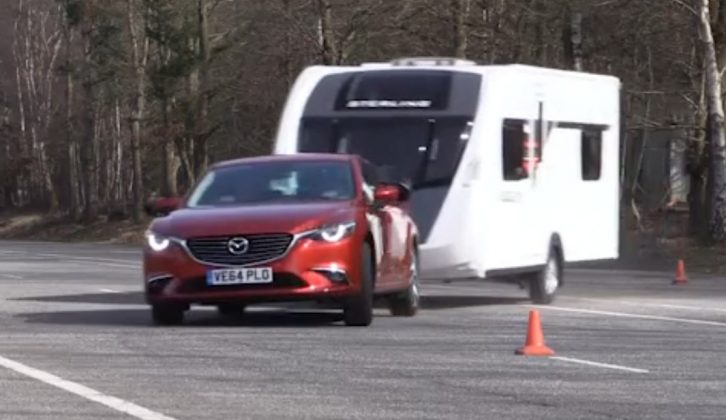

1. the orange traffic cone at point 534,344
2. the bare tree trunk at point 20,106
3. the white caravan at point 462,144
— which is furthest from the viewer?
the bare tree trunk at point 20,106

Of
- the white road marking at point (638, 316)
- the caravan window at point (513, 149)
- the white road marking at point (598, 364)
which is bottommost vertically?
the white road marking at point (638, 316)

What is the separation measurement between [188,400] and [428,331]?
556cm

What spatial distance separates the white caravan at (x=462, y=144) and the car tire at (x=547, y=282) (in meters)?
0.02

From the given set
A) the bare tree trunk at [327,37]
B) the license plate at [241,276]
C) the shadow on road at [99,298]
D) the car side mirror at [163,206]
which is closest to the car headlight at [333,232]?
the license plate at [241,276]

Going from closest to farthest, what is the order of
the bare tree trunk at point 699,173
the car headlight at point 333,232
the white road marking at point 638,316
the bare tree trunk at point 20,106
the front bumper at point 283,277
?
1. the front bumper at point 283,277
2. the car headlight at point 333,232
3. the white road marking at point 638,316
4. the bare tree trunk at point 699,173
5. the bare tree trunk at point 20,106

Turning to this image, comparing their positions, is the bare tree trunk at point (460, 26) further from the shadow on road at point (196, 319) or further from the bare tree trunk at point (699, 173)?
the shadow on road at point (196, 319)

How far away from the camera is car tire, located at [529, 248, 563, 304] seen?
22.2 m

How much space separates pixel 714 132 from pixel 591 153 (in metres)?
11.1

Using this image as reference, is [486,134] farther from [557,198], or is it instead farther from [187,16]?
[187,16]

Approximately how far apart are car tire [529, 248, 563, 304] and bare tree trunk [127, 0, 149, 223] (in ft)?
149

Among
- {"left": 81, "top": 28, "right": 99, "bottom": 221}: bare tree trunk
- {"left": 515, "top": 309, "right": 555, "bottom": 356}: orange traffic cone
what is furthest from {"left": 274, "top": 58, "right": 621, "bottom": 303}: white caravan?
{"left": 81, "top": 28, "right": 99, "bottom": 221}: bare tree trunk

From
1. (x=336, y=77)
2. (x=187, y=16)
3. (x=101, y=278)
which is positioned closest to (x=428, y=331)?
(x=336, y=77)

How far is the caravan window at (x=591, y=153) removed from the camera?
23516mm

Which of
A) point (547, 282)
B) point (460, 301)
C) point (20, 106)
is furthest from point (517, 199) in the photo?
point (20, 106)
